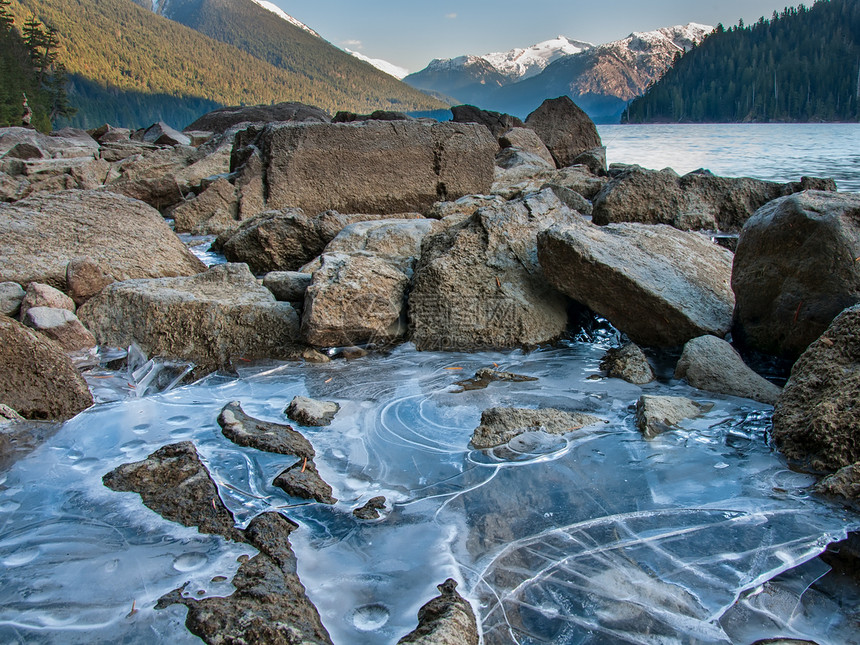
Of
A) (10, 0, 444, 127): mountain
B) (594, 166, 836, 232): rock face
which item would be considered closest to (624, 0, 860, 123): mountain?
(10, 0, 444, 127): mountain

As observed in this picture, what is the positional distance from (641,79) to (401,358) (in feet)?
603

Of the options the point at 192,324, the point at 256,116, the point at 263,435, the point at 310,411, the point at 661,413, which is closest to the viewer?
the point at 263,435

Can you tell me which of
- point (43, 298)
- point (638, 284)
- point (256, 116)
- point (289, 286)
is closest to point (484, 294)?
point (638, 284)

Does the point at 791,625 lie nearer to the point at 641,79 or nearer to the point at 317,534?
the point at 317,534

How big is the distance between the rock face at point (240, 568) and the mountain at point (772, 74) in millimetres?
75357

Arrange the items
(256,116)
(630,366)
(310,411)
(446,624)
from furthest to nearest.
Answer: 1. (256,116)
2. (630,366)
3. (310,411)
4. (446,624)

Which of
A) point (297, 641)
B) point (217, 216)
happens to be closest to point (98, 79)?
point (217, 216)

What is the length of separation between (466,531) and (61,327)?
2.64m

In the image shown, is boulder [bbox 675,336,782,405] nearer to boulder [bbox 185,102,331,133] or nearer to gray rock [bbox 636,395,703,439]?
gray rock [bbox 636,395,703,439]

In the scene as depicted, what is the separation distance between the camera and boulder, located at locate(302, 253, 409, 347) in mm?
3479

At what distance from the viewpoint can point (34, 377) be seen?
2.65 meters

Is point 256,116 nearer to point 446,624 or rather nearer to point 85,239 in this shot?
point 85,239

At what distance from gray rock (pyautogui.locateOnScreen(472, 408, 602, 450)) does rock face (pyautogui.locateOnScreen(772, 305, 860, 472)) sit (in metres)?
0.73

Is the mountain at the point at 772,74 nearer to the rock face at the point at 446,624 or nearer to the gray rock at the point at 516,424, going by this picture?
the gray rock at the point at 516,424
